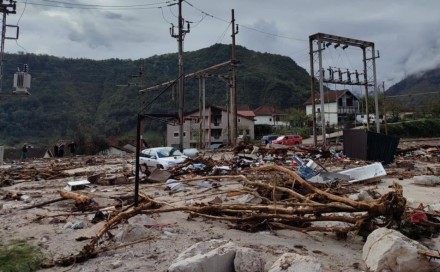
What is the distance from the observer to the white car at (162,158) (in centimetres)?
1600

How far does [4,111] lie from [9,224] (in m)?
77.2

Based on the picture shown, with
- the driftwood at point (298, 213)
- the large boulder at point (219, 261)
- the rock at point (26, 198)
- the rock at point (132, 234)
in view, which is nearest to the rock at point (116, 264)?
the driftwood at point (298, 213)

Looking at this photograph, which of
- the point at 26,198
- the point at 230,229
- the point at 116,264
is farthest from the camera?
the point at 26,198

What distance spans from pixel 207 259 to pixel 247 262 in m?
0.40

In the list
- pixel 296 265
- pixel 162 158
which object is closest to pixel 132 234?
pixel 296 265

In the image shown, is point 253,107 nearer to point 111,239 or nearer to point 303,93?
point 303,93

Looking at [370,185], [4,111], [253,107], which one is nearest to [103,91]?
[4,111]

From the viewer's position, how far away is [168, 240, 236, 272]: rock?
333 cm

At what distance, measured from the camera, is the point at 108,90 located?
293 feet

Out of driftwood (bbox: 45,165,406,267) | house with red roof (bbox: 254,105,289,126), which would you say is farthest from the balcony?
driftwood (bbox: 45,165,406,267)

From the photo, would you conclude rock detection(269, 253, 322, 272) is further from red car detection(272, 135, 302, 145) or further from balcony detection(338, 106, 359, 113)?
balcony detection(338, 106, 359, 113)

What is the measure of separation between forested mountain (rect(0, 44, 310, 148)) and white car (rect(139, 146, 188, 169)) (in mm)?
48387

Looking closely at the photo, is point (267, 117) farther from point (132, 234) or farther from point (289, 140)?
point (132, 234)

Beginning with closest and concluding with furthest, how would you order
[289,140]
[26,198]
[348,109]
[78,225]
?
[78,225] → [26,198] → [289,140] → [348,109]
